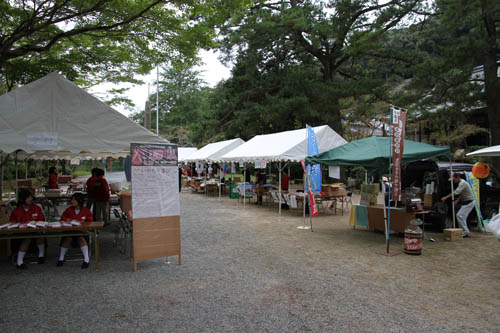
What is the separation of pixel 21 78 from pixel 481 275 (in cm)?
1073

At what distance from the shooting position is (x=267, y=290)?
467 cm

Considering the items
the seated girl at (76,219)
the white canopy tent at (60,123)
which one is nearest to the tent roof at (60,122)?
the white canopy tent at (60,123)

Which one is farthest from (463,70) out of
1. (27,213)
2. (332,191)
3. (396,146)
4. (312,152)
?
(27,213)

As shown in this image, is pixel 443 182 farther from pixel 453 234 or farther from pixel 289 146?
pixel 289 146

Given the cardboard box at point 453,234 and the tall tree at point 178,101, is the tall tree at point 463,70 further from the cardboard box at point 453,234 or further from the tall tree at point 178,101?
the tall tree at point 178,101

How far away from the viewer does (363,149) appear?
26.5ft

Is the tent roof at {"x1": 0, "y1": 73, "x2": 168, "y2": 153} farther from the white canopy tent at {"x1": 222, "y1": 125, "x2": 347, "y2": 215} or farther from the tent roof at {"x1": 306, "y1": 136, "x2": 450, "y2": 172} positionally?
the white canopy tent at {"x1": 222, "y1": 125, "x2": 347, "y2": 215}

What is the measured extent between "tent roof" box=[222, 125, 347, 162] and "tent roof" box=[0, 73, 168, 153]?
5.34m

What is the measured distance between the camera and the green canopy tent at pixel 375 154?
7.27 metres

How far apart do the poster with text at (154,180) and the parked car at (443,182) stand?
6.70 metres

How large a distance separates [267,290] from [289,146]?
684 cm

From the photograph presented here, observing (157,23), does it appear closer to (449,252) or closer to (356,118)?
(449,252)

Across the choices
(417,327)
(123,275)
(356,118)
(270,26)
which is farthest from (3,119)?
(356,118)

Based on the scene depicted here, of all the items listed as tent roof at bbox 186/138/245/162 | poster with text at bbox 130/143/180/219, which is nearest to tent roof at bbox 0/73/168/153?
poster with text at bbox 130/143/180/219
